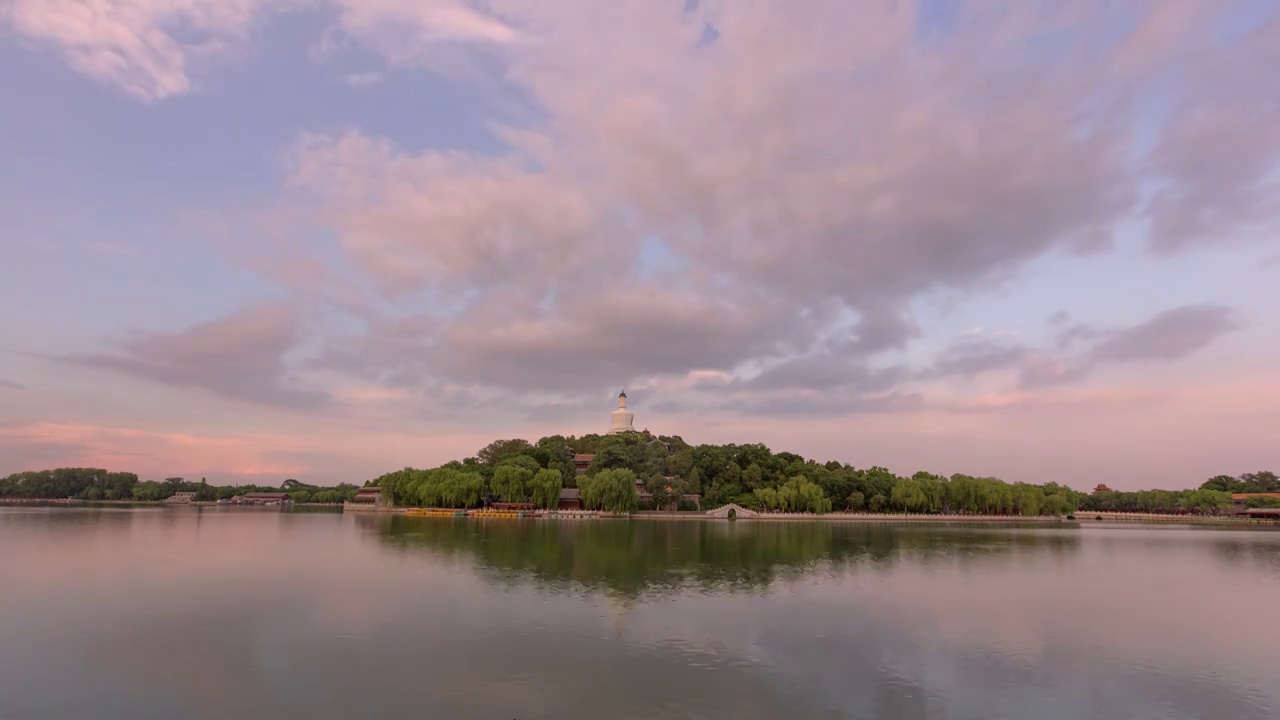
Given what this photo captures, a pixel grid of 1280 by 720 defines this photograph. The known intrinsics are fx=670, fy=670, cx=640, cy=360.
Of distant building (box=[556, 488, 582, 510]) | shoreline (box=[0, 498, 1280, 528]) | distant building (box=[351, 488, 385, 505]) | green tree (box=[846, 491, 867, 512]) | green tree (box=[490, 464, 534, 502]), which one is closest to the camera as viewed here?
shoreline (box=[0, 498, 1280, 528])

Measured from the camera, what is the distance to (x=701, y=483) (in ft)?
298

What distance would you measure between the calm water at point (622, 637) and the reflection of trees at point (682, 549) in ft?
1.33

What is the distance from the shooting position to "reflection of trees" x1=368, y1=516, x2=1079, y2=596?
3177 cm

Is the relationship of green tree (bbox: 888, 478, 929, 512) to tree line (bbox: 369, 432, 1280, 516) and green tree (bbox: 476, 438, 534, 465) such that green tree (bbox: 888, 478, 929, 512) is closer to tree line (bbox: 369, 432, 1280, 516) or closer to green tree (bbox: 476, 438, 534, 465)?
tree line (bbox: 369, 432, 1280, 516)

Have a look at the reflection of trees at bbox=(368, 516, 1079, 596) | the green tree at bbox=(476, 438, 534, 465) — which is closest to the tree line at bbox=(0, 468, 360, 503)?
the green tree at bbox=(476, 438, 534, 465)

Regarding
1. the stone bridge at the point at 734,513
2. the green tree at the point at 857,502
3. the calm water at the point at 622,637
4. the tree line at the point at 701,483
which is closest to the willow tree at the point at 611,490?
the tree line at the point at 701,483

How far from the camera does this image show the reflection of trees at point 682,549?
31.8 m

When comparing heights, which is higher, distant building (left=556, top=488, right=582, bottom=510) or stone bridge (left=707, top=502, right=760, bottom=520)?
distant building (left=556, top=488, right=582, bottom=510)

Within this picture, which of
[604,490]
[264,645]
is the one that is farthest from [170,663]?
[604,490]

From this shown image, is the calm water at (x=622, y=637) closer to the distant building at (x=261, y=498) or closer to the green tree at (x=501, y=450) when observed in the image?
the green tree at (x=501, y=450)

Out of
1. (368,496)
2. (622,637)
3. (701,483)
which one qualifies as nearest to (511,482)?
(701,483)

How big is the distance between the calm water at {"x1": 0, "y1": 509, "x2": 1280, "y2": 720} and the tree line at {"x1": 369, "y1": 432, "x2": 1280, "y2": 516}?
143 feet

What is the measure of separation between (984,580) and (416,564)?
96.4 ft

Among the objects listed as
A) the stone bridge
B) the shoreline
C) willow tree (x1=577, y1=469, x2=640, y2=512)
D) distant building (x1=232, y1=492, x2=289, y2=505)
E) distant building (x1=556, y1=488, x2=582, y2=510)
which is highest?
willow tree (x1=577, y1=469, x2=640, y2=512)
